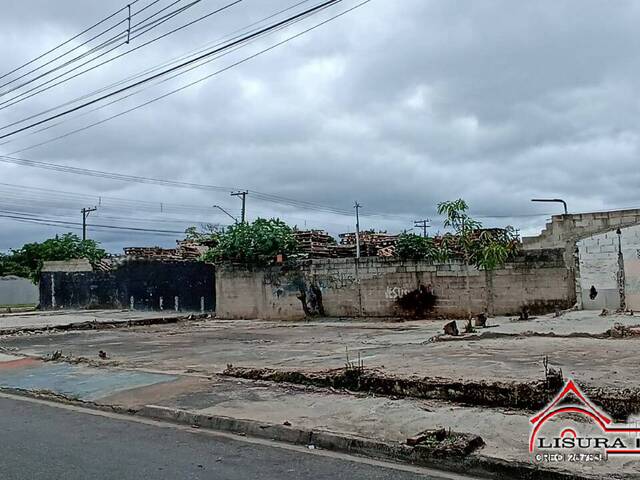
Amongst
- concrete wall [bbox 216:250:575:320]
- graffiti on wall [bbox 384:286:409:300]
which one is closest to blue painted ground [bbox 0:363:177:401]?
concrete wall [bbox 216:250:575:320]

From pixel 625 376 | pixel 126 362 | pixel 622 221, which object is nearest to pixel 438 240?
pixel 622 221

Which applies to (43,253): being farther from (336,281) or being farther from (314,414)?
(314,414)

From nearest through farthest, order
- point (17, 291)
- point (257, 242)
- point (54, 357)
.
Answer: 1. point (54, 357)
2. point (257, 242)
3. point (17, 291)

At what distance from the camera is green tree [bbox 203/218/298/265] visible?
26.7 m

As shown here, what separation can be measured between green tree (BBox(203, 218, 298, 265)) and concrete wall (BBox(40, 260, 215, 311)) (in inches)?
109

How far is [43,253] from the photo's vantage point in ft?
193

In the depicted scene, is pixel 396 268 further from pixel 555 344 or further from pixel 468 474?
pixel 468 474

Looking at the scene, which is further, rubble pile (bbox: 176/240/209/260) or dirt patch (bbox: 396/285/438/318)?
rubble pile (bbox: 176/240/209/260)

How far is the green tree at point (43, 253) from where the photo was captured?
54.2 m

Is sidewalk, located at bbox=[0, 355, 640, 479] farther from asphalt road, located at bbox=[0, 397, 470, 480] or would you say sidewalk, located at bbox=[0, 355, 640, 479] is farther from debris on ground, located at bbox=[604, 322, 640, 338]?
debris on ground, located at bbox=[604, 322, 640, 338]

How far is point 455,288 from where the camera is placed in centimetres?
2230

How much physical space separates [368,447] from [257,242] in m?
20.4

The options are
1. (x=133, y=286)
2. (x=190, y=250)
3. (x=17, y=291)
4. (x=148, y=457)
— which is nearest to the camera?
(x=148, y=457)

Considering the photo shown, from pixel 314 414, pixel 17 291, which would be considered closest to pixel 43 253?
pixel 17 291
